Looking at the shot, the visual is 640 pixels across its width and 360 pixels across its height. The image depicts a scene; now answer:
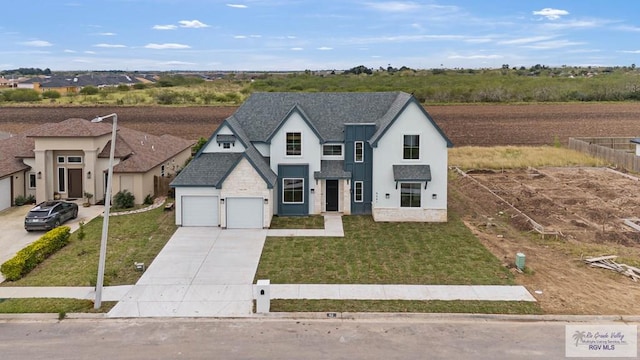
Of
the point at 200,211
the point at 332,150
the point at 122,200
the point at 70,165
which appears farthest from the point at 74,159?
the point at 332,150

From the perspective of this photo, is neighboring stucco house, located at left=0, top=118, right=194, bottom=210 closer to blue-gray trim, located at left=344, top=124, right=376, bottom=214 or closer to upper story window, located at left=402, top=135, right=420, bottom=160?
blue-gray trim, located at left=344, top=124, right=376, bottom=214

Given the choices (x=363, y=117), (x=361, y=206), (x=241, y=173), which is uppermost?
(x=363, y=117)

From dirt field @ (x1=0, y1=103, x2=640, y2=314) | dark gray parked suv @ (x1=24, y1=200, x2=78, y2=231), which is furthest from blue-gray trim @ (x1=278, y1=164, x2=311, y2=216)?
dark gray parked suv @ (x1=24, y1=200, x2=78, y2=231)

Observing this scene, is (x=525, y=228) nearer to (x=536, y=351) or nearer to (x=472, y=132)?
(x=536, y=351)

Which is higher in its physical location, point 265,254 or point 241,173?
point 241,173

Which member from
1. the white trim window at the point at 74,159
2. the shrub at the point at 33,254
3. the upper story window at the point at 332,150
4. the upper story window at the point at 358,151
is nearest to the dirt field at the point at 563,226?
the upper story window at the point at 358,151

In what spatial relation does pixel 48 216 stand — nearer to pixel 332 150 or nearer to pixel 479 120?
pixel 332 150

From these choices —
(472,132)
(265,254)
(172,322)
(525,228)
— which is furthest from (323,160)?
(472,132)

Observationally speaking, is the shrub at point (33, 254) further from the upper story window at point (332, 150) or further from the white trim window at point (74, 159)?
the upper story window at point (332, 150)
